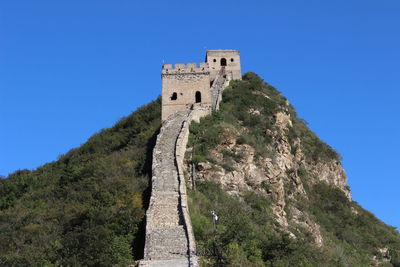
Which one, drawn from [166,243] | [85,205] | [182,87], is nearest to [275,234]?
[166,243]

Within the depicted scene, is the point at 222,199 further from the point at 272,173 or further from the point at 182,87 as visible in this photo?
the point at 182,87

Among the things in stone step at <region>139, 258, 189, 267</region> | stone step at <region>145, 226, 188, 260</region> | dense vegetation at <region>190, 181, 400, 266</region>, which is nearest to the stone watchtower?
dense vegetation at <region>190, 181, 400, 266</region>

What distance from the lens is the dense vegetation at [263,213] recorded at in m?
21.3

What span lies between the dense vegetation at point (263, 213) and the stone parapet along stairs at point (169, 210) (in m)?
0.55

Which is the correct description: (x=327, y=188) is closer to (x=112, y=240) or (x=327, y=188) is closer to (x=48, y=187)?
(x=48, y=187)

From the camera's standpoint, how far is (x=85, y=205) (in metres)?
26.5

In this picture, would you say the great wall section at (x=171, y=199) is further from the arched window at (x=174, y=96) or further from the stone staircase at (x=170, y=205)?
the arched window at (x=174, y=96)

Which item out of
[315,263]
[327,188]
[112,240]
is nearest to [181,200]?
[112,240]

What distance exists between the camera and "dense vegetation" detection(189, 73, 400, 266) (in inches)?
840

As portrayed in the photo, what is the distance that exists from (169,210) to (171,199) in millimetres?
946

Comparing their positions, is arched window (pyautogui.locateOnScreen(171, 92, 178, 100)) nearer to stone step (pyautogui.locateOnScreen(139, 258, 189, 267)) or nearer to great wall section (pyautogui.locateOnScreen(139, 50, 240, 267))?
great wall section (pyautogui.locateOnScreen(139, 50, 240, 267))

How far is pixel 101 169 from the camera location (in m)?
30.2

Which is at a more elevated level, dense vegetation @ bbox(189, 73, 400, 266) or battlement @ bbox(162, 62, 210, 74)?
battlement @ bbox(162, 62, 210, 74)

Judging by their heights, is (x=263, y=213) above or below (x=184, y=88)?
below
